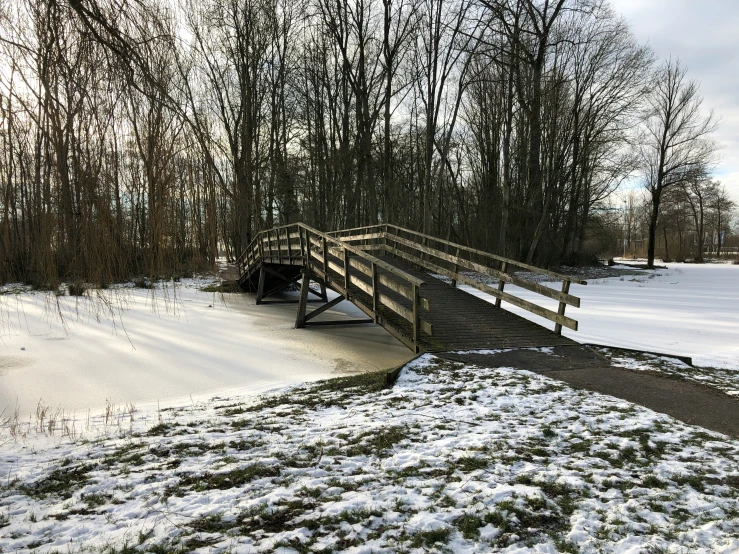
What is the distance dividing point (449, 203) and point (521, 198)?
20.2 ft

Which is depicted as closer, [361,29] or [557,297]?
[557,297]

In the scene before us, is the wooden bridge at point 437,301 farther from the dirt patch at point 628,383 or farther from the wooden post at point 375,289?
the dirt patch at point 628,383

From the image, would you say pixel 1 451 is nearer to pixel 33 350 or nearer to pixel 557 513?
pixel 557 513

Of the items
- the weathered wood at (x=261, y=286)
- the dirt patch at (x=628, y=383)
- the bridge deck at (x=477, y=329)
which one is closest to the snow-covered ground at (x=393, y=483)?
the dirt patch at (x=628, y=383)

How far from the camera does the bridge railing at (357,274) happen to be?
767 centimetres

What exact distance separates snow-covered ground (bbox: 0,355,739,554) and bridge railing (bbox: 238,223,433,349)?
282cm

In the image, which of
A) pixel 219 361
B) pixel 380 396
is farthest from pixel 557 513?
pixel 219 361

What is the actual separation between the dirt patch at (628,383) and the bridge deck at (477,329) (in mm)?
350

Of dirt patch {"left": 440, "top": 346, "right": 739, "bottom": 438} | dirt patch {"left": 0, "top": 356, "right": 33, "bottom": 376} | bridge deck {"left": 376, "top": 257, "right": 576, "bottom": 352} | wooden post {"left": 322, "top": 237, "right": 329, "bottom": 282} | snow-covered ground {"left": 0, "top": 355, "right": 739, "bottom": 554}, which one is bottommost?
dirt patch {"left": 0, "top": 356, "right": 33, "bottom": 376}

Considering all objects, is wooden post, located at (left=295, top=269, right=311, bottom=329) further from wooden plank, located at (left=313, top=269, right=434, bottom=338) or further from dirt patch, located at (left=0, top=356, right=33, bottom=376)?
dirt patch, located at (left=0, top=356, right=33, bottom=376)

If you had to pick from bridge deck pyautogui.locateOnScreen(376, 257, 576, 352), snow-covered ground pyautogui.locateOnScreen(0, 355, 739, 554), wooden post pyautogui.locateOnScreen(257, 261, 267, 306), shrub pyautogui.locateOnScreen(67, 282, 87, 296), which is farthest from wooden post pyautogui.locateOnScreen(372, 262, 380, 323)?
wooden post pyautogui.locateOnScreen(257, 261, 267, 306)

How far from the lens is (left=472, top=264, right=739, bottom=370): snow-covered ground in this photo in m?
8.49

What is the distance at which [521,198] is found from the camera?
2727 cm

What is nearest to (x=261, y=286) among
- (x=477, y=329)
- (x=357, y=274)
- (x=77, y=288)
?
(x=357, y=274)
